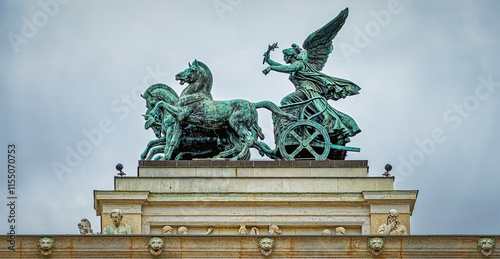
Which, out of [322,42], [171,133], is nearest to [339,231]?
[171,133]

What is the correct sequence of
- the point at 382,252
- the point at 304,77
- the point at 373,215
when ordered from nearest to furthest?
the point at 382,252 → the point at 373,215 → the point at 304,77

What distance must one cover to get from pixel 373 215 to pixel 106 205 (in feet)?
29.0

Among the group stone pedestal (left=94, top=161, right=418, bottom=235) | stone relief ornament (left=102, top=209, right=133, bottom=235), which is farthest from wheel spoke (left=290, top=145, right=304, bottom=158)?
stone relief ornament (left=102, top=209, right=133, bottom=235)

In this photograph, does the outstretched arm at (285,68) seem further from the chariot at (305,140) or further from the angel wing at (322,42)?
the chariot at (305,140)

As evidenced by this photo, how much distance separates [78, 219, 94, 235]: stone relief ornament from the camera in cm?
5612

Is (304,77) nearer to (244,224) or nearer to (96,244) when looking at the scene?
(244,224)

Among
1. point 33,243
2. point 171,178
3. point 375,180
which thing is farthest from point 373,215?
point 33,243

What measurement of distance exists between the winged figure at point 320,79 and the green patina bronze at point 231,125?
0.04m

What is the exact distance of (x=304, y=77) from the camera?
64.2 meters

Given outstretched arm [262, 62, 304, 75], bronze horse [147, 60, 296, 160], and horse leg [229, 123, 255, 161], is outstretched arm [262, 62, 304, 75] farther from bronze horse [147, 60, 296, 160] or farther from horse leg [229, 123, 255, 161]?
horse leg [229, 123, 255, 161]

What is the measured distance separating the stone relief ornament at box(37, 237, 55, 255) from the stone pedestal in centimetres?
519

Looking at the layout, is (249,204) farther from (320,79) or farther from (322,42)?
(322,42)

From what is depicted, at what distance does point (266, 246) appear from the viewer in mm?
53125

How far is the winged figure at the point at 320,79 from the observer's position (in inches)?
2468
